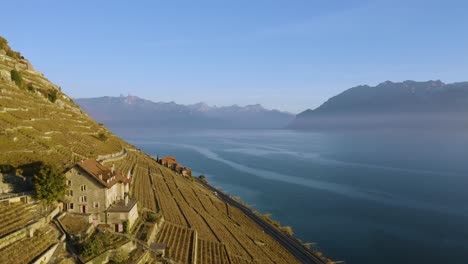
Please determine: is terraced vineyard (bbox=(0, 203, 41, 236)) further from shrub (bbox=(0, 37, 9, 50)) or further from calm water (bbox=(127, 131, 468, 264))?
shrub (bbox=(0, 37, 9, 50))

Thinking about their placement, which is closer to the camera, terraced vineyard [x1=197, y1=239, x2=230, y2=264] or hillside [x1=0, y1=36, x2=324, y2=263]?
hillside [x1=0, y1=36, x2=324, y2=263]

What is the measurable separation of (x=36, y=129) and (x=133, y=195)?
71.4 feet

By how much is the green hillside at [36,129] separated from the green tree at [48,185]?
8.51 meters

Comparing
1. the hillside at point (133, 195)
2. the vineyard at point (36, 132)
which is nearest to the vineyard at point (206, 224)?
the hillside at point (133, 195)

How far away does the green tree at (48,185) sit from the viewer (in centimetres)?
3603

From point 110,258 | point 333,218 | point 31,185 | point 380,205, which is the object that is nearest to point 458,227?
point 380,205

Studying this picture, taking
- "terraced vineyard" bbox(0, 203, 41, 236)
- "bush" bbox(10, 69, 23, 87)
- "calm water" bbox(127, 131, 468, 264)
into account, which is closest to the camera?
"terraced vineyard" bbox(0, 203, 41, 236)

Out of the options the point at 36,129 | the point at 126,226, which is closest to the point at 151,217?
the point at 126,226

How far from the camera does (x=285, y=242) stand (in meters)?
71.6

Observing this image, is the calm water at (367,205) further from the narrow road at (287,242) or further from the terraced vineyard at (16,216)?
the terraced vineyard at (16,216)

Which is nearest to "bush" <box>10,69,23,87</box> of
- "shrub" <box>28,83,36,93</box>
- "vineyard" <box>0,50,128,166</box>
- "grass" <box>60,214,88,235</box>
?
"vineyard" <box>0,50,128,166</box>

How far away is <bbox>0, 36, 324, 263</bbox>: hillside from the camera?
139ft

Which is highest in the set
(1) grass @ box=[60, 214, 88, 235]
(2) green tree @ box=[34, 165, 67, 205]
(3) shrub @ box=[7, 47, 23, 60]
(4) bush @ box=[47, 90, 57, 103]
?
(3) shrub @ box=[7, 47, 23, 60]

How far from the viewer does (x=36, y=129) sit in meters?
60.5
